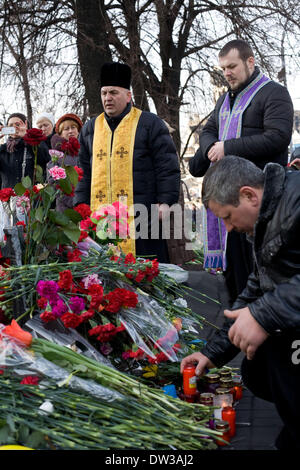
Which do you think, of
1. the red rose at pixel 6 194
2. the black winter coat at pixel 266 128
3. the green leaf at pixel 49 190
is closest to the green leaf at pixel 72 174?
the green leaf at pixel 49 190

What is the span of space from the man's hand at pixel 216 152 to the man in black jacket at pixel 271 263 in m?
1.57

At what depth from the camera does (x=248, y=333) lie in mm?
2146

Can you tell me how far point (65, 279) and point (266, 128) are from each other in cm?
→ 182

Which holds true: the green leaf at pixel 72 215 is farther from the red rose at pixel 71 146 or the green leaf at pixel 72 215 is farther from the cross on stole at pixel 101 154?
the cross on stole at pixel 101 154

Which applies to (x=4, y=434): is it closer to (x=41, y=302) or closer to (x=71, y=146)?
(x=41, y=302)

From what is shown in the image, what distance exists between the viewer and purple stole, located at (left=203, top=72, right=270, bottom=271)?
4.06m

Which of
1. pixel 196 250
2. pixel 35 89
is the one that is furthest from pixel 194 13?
pixel 196 250

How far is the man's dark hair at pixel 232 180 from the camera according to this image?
2.27 metres

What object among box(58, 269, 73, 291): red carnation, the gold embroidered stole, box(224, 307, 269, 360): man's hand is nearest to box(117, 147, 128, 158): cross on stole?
the gold embroidered stole

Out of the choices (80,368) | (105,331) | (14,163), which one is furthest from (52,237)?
(14,163)

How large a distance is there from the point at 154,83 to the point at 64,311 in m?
7.93

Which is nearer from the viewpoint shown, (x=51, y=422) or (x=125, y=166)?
(x=51, y=422)

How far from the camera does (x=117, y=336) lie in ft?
10.0
